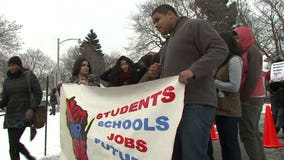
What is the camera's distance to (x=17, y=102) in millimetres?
6594

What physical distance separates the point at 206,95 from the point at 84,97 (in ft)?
6.57

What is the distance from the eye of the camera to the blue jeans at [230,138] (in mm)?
4848

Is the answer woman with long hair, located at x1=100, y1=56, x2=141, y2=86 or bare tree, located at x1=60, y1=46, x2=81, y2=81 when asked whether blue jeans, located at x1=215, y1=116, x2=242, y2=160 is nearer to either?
woman with long hair, located at x1=100, y1=56, x2=141, y2=86

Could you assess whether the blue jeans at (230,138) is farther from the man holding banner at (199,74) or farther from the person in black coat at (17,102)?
the person in black coat at (17,102)

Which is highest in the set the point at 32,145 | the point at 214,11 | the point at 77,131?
the point at 214,11

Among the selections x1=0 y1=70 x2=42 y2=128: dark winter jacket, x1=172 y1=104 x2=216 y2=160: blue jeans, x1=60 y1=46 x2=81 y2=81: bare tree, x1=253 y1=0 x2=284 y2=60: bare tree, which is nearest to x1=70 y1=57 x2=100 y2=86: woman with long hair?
x1=0 y1=70 x2=42 y2=128: dark winter jacket

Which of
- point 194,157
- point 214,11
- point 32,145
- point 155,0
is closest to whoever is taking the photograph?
point 194,157

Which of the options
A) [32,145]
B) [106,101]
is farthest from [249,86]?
[32,145]

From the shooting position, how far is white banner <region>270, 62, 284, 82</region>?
9.17 m

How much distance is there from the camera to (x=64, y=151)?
5688 millimetres

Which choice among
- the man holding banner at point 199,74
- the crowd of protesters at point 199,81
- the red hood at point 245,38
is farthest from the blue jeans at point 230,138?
the man holding banner at point 199,74

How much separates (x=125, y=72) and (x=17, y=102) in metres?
1.65

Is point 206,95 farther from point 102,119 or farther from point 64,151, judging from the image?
point 64,151

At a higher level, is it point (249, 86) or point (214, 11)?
point (214, 11)
